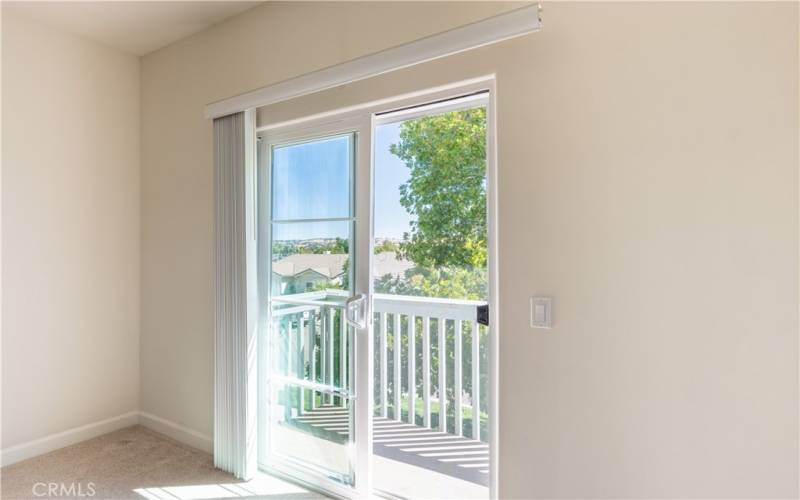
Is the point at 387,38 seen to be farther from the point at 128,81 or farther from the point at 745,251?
the point at 128,81

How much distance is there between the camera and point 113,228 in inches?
122

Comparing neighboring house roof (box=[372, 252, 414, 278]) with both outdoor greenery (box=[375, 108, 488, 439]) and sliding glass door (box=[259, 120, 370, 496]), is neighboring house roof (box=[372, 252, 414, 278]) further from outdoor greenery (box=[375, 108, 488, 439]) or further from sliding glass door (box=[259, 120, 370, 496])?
sliding glass door (box=[259, 120, 370, 496])

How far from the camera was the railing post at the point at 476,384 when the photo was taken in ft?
7.88

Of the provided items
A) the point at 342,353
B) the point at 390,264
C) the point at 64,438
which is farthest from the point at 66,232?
the point at 390,264

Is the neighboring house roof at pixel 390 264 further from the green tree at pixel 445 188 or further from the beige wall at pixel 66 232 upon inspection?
the beige wall at pixel 66 232

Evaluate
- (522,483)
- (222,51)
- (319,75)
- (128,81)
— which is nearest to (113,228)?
(128,81)

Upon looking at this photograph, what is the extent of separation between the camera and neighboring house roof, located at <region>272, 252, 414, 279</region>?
2.31 meters

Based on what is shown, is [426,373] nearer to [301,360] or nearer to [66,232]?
[301,360]

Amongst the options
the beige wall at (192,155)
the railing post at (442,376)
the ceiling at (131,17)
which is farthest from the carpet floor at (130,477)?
the ceiling at (131,17)

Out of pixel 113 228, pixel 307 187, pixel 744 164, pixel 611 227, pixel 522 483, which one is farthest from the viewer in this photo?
pixel 113 228

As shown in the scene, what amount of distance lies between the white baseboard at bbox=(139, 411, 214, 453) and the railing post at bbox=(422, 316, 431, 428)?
1.34m

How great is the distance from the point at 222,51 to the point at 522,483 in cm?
281

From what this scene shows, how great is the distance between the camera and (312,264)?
2.42 metres

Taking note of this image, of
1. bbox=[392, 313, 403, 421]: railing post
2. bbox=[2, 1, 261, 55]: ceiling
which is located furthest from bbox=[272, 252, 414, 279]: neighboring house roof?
bbox=[2, 1, 261, 55]: ceiling
